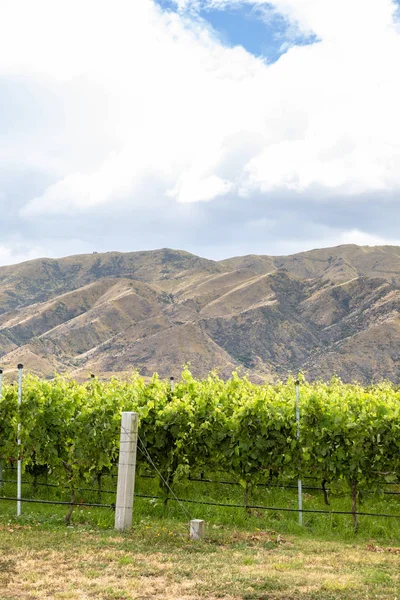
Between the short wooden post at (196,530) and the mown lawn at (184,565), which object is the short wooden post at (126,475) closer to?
the mown lawn at (184,565)

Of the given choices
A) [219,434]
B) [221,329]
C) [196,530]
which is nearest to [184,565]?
[196,530]

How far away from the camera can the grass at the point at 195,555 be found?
682 cm

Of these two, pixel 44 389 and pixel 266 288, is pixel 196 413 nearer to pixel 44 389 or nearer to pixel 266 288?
pixel 44 389

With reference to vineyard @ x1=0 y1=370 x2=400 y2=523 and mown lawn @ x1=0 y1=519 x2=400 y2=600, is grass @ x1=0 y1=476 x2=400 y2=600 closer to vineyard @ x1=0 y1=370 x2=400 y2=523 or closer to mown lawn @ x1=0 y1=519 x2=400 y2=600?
Answer: mown lawn @ x1=0 y1=519 x2=400 y2=600

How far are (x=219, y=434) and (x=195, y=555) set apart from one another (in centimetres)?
320

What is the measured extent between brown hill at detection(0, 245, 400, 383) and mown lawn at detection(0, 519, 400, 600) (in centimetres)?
9223

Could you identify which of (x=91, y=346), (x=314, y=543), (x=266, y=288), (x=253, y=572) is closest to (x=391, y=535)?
(x=314, y=543)

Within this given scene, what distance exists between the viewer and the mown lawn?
6.75 meters

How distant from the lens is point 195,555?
8367 millimetres

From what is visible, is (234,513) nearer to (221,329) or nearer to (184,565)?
(184,565)

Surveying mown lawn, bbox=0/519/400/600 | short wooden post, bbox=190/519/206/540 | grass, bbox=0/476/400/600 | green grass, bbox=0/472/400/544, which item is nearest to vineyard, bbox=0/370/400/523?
green grass, bbox=0/472/400/544

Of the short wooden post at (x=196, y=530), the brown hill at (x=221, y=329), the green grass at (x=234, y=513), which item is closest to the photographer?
the short wooden post at (x=196, y=530)

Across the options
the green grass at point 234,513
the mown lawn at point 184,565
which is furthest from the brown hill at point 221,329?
the mown lawn at point 184,565

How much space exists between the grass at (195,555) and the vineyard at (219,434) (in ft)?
1.98
